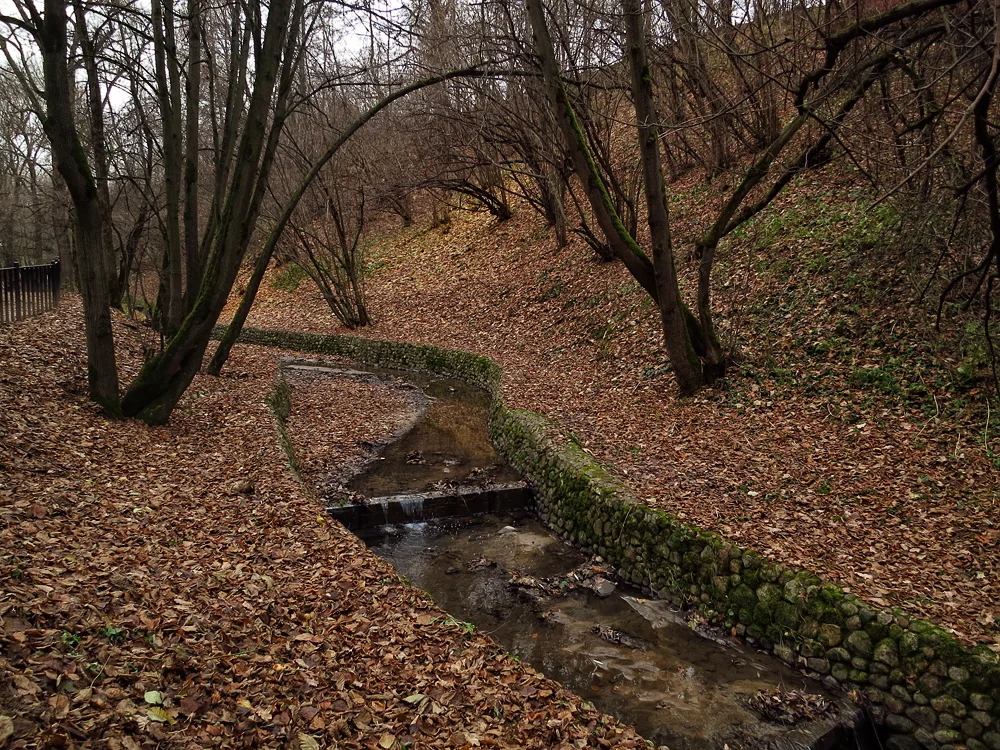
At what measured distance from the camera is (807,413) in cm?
884

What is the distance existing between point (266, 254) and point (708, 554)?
845cm

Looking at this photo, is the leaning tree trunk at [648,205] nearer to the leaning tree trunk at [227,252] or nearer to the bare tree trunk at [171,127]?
the leaning tree trunk at [227,252]

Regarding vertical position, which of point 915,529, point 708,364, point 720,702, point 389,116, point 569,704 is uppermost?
point 389,116

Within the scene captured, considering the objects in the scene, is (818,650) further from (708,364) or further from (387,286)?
(387,286)

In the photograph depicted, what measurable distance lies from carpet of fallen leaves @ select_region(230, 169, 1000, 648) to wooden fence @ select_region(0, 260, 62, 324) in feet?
32.5

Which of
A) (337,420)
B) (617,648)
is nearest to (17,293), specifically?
(337,420)

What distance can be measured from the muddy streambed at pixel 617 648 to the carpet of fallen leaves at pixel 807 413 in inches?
42.1

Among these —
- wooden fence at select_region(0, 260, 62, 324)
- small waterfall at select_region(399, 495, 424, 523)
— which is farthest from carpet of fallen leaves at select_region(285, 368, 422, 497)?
wooden fence at select_region(0, 260, 62, 324)

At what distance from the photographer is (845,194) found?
12672mm

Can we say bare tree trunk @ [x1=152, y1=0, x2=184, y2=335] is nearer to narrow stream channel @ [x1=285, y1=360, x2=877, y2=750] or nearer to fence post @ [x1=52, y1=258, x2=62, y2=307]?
fence post @ [x1=52, y1=258, x2=62, y2=307]

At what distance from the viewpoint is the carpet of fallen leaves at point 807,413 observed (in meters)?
6.00

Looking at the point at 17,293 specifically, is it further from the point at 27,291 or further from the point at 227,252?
the point at 227,252

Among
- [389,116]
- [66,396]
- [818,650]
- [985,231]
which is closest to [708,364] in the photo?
[985,231]

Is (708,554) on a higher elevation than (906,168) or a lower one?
lower
